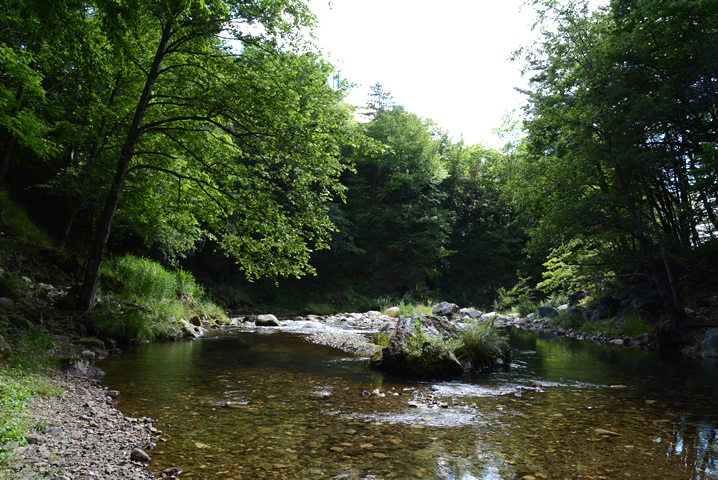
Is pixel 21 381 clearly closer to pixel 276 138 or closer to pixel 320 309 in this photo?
pixel 276 138

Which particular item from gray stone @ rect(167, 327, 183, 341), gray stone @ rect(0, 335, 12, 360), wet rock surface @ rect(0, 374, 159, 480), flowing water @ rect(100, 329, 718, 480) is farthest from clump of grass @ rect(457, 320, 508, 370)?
gray stone @ rect(167, 327, 183, 341)

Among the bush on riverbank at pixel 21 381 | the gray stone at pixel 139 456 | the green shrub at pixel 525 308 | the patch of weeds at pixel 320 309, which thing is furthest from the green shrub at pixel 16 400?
the green shrub at pixel 525 308

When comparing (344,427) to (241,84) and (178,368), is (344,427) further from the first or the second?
(241,84)

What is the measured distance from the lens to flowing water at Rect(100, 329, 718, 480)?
3.49m

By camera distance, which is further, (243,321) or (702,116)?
(243,321)

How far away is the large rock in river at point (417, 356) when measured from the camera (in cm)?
728

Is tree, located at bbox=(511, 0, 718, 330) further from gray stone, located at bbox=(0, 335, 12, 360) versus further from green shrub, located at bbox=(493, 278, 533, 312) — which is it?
gray stone, located at bbox=(0, 335, 12, 360)

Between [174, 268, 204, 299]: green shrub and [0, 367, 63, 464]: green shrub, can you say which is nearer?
[0, 367, 63, 464]: green shrub

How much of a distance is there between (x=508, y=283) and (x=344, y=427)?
1269 inches

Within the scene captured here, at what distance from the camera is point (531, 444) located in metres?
4.04

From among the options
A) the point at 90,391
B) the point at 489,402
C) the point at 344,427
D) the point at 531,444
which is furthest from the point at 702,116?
the point at 90,391

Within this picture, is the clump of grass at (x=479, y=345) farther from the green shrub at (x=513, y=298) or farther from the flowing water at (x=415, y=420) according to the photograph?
the green shrub at (x=513, y=298)

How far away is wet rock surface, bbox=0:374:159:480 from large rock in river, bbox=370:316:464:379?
14.1 feet

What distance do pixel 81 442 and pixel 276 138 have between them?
708 centimetres
